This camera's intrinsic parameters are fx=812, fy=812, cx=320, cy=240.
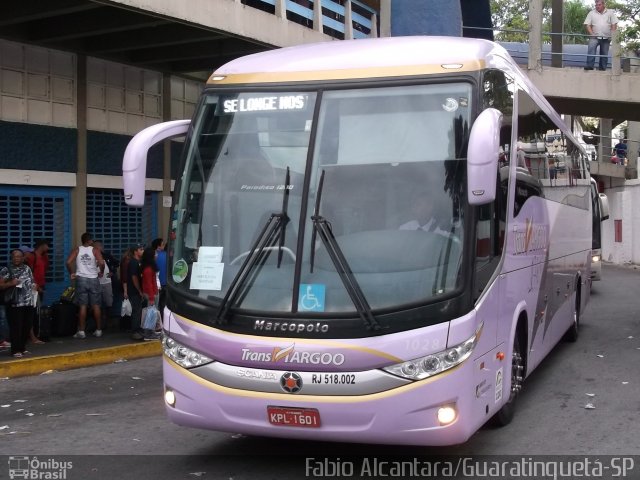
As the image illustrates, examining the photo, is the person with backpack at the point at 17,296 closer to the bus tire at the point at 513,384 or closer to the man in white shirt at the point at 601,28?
the bus tire at the point at 513,384

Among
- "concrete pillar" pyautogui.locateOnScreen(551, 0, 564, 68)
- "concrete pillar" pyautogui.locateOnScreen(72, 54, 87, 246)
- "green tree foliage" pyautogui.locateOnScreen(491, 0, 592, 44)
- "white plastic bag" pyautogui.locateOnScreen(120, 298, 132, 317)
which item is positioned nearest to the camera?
"white plastic bag" pyautogui.locateOnScreen(120, 298, 132, 317)

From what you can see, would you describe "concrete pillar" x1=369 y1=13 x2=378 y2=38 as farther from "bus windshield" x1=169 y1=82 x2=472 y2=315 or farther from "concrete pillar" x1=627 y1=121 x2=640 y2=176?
"concrete pillar" x1=627 y1=121 x2=640 y2=176

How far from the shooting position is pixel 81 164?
14.8 m

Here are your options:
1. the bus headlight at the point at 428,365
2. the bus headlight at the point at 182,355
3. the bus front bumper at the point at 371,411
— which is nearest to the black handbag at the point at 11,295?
the bus headlight at the point at 182,355

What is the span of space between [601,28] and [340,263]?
19197 mm

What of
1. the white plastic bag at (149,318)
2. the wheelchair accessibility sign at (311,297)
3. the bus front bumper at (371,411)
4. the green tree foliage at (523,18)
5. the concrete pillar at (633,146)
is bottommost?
the white plastic bag at (149,318)

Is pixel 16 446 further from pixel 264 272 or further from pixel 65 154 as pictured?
pixel 65 154

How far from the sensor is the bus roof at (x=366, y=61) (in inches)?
237

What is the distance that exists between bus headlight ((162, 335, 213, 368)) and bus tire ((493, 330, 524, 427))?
279 centimetres

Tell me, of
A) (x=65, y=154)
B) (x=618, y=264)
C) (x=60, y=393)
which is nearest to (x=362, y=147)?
(x=60, y=393)

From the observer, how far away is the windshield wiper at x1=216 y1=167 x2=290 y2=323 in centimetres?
566

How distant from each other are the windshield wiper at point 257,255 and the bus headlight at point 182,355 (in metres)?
0.32

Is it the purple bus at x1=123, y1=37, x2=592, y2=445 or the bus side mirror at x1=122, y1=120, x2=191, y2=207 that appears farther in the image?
the bus side mirror at x1=122, y1=120, x2=191, y2=207

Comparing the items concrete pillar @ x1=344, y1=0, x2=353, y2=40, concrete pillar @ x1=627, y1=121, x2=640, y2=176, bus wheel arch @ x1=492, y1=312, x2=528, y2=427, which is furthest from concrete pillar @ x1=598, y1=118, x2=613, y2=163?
bus wheel arch @ x1=492, y1=312, x2=528, y2=427
